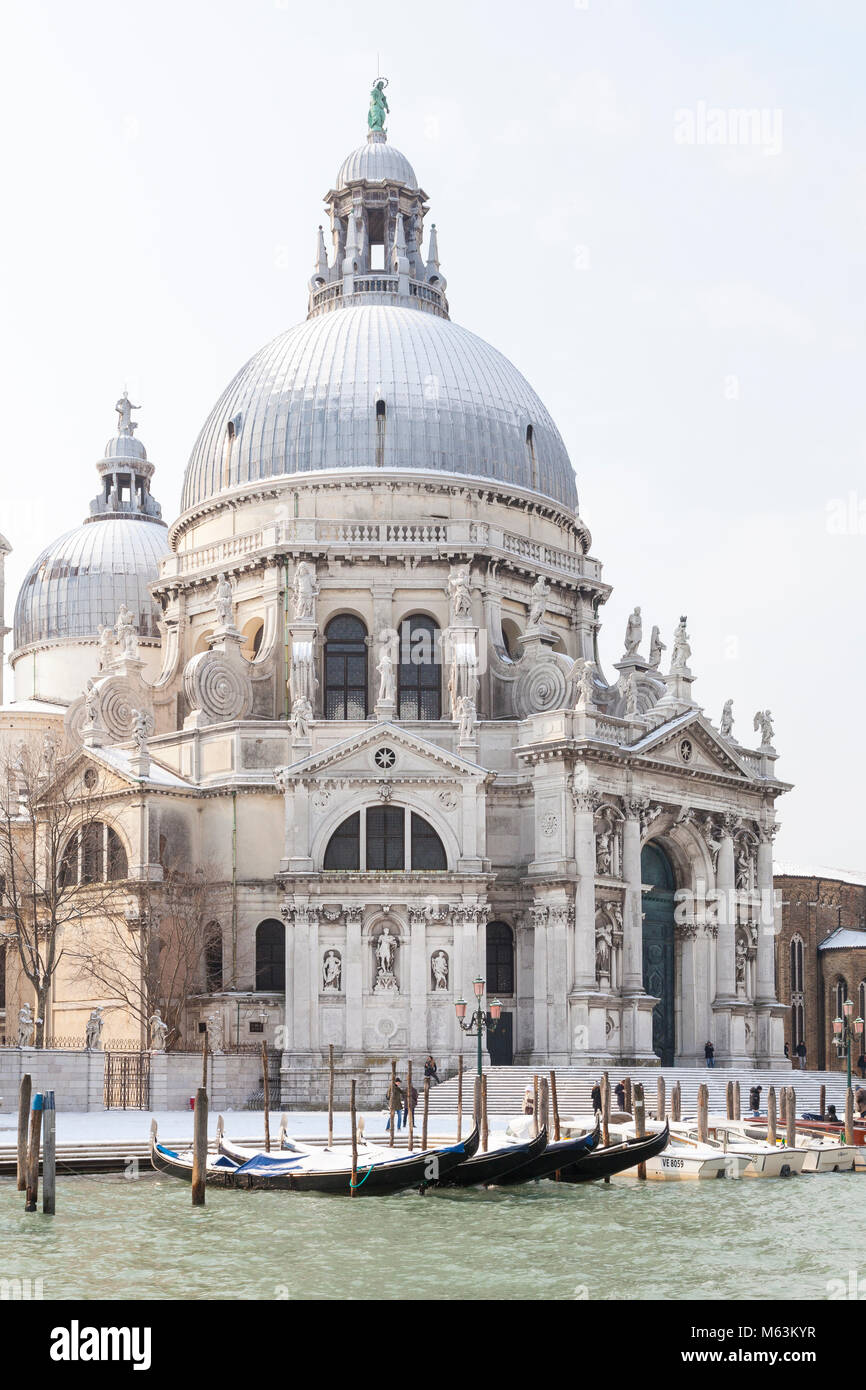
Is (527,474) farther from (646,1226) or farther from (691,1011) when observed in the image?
(646,1226)

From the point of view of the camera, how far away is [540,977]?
1849 inches

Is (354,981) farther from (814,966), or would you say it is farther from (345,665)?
(814,966)

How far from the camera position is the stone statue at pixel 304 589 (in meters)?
50.4

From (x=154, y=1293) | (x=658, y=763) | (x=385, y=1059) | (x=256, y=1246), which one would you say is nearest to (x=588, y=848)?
(x=658, y=763)

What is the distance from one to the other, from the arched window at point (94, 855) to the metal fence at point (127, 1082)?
7.92 meters

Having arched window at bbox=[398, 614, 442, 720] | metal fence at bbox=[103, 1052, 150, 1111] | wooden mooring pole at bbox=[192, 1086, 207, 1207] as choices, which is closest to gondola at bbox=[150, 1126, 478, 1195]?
wooden mooring pole at bbox=[192, 1086, 207, 1207]

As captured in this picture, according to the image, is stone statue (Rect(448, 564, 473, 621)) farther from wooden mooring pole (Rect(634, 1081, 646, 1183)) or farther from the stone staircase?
wooden mooring pole (Rect(634, 1081, 646, 1183))

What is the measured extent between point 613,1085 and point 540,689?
11451 mm

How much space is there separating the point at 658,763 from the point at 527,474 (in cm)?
1066

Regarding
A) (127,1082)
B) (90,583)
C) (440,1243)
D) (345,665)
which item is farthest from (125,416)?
(440,1243)

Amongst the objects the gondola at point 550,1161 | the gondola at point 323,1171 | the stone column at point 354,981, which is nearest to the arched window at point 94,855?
the stone column at point 354,981

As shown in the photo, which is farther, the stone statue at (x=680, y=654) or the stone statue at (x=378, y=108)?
the stone statue at (x=378, y=108)

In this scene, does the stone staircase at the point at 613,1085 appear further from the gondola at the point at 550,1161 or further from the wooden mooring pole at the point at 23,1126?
the wooden mooring pole at the point at 23,1126
